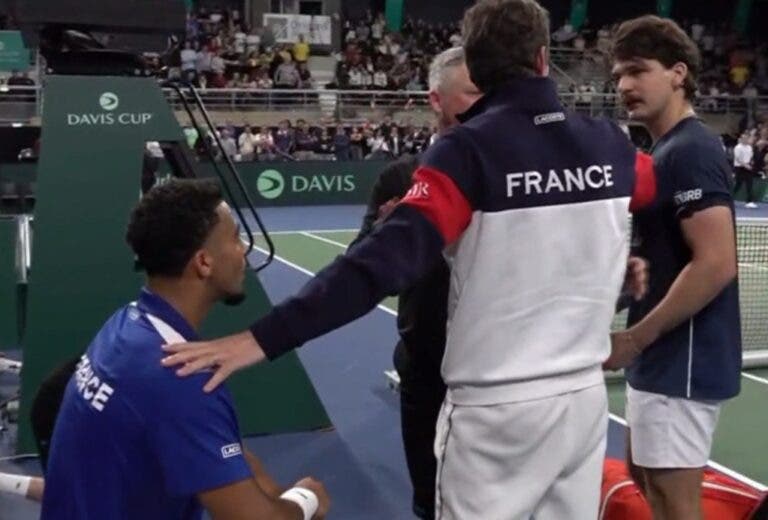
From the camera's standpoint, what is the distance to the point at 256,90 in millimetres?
22750

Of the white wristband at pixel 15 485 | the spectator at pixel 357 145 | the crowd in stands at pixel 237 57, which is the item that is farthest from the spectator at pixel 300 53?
the white wristband at pixel 15 485

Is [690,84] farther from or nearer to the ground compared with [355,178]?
farther from the ground

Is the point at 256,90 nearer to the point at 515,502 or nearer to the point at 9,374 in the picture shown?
the point at 9,374

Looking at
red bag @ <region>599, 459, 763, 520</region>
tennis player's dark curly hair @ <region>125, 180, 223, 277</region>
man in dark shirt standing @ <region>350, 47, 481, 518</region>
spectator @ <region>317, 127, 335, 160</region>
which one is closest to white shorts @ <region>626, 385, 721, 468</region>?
red bag @ <region>599, 459, 763, 520</region>

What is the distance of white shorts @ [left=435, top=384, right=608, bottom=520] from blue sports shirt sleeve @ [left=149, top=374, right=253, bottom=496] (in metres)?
0.53

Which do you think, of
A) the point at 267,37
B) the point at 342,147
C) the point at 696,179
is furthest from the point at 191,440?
the point at 267,37

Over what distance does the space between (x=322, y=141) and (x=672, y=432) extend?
1878 cm

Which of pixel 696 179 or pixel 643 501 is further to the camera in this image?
pixel 643 501

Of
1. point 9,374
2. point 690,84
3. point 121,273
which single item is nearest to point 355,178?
point 9,374

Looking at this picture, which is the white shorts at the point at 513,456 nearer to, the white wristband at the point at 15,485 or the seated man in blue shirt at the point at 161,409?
the seated man in blue shirt at the point at 161,409

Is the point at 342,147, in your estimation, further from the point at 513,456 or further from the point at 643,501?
the point at 513,456

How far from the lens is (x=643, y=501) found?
12.1ft

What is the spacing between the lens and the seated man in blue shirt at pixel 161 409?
2219 millimetres

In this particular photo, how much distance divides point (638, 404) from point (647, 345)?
243 mm
